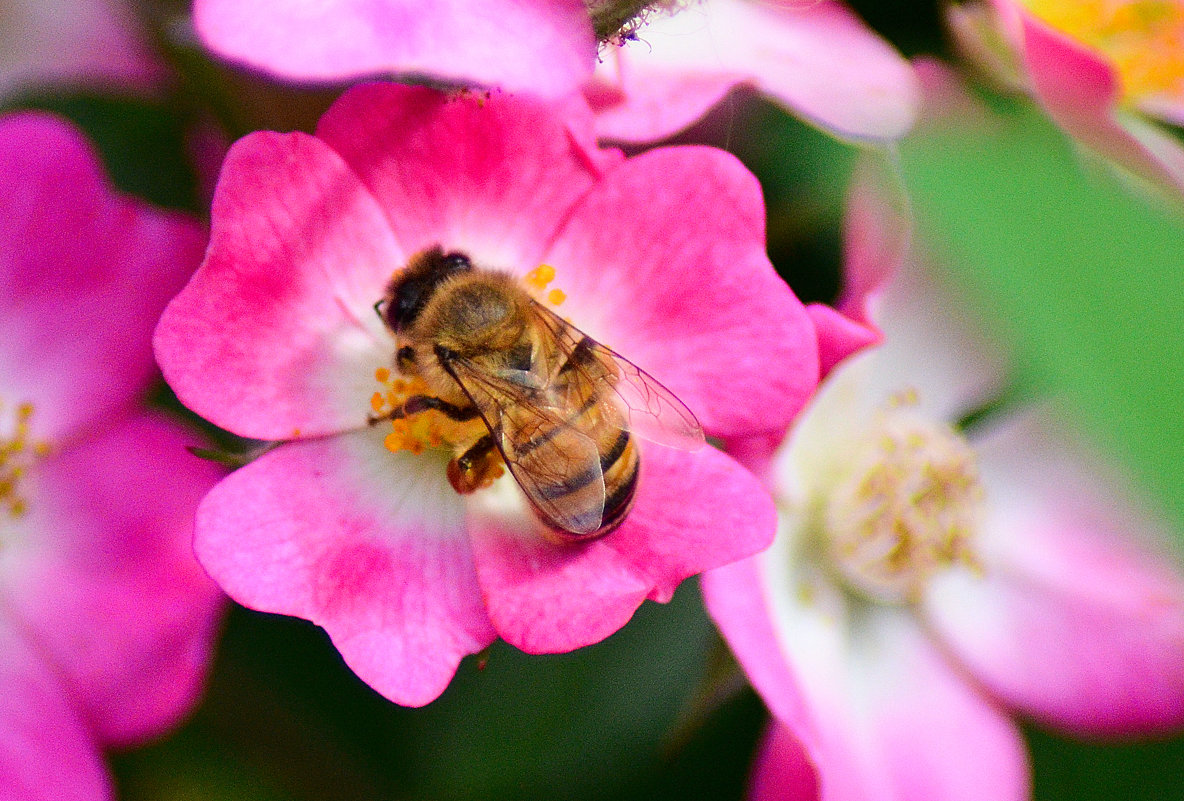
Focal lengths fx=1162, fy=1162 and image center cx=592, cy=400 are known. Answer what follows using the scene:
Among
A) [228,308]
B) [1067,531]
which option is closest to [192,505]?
[228,308]

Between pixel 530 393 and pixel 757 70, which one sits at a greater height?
pixel 757 70

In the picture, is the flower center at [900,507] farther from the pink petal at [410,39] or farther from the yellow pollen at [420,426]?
the pink petal at [410,39]

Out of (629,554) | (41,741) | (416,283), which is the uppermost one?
(416,283)

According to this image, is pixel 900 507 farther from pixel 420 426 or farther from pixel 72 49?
pixel 72 49

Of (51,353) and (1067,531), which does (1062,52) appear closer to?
(1067,531)

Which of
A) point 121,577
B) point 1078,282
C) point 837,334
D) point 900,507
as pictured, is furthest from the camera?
point 900,507

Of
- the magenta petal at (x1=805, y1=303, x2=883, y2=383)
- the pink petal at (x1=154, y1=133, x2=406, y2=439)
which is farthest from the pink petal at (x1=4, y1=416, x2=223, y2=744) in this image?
the magenta petal at (x1=805, y1=303, x2=883, y2=383)

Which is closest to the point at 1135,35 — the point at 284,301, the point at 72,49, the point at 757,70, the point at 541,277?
the point at 757,70
